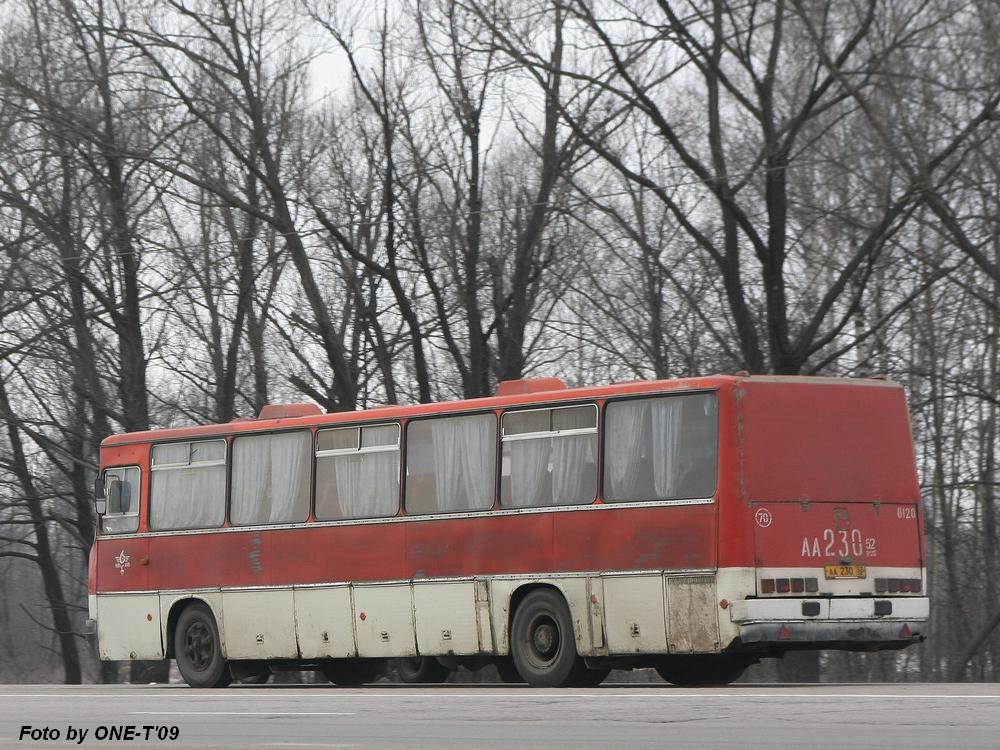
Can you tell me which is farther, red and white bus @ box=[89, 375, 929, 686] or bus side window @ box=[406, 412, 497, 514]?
bus side window @ box=[406, 412, 497, 514]

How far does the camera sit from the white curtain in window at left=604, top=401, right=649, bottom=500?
53.1 ft

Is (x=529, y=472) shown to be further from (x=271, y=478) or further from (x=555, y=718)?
(x=555, y=718)

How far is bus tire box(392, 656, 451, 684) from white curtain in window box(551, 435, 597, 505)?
4102mm

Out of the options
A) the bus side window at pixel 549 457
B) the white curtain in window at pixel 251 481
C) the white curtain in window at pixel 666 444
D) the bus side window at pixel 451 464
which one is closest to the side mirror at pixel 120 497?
the white curtain in window at pixel 251 481

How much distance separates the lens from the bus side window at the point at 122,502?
2117 centimetres

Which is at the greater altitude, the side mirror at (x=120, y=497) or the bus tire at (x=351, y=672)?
the side mirror at (x=120, y=497)

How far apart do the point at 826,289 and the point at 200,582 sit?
13.1 meters

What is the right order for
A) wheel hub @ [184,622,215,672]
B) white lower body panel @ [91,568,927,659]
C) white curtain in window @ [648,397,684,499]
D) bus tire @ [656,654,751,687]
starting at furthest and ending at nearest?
wheel hub @ [184,622,215,672] < bus tire @ [656,654,751,687] < white curtain in window @ [648,397,684,499] < white lower body panel @ [91,568,927,659]

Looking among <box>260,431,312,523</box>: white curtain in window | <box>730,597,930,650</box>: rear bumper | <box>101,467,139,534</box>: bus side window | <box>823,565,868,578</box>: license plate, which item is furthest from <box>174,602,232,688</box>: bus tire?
<box>823,565,868,578</box>: license plate

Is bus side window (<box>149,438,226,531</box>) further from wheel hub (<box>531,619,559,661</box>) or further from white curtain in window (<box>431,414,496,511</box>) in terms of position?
wheel hub (<box>531,619,559,661</box>)

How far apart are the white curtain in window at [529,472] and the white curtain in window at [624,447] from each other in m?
0.78

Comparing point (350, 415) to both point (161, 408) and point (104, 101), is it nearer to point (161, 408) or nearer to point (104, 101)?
point (104, 101)

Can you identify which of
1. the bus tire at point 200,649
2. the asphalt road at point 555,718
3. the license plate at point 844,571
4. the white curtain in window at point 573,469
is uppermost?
the white curtain in window at point 573,469

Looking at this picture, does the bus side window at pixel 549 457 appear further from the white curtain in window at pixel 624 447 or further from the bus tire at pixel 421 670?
the bus tire at pixel 421 670
